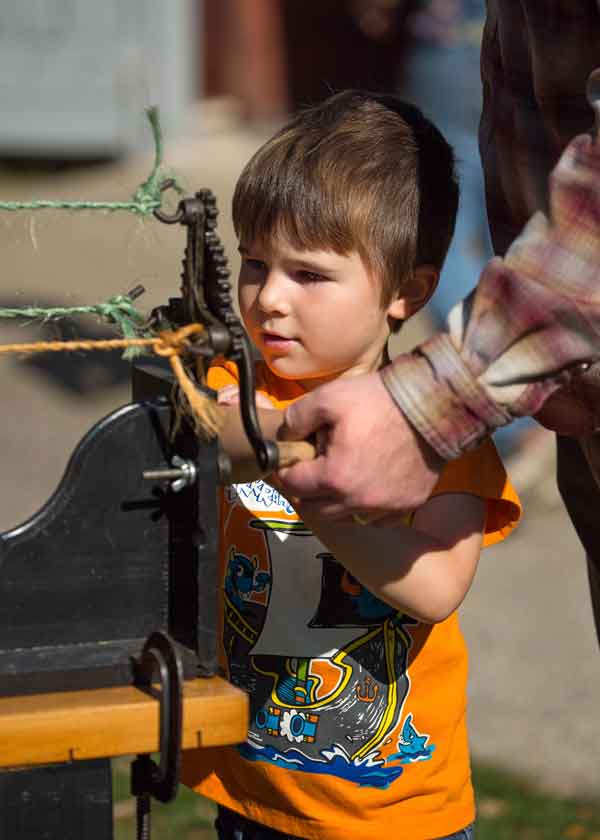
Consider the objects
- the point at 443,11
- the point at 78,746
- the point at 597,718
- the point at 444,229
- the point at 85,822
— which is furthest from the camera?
the point at 443,11

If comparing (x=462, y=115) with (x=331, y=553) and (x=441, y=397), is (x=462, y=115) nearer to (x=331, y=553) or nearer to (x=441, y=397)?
(x=331, y=553)

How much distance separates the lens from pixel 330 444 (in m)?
1.62

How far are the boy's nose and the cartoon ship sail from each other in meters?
0.31

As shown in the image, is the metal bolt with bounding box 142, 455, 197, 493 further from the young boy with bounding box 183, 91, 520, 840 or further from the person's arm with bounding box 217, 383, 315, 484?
the young boy with bounding box 183, 91, 520, 840

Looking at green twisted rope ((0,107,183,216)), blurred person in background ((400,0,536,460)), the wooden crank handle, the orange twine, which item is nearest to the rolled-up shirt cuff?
the wooden crank handle

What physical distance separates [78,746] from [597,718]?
3.00m

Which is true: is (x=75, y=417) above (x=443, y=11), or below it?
below

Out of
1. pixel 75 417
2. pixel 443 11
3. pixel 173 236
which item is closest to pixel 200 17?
pixel 443 11

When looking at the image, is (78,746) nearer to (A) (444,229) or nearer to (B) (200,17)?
(A) (444,229)

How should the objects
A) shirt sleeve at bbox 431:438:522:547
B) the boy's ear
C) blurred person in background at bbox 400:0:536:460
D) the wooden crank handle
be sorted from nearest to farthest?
the wooden crank handle → shirt sleeve at bbox 431:438:522:547 → the boy's ear → blurred person in background at bbox 400:0:536:460

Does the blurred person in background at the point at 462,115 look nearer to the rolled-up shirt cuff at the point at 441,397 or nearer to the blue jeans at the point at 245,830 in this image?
the blue jeans at the point at 245,830

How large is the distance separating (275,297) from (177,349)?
354mm

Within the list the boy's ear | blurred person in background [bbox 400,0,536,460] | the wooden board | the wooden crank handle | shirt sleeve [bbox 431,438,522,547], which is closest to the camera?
the wooden board

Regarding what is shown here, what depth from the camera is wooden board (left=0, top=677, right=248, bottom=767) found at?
4.82 ft
